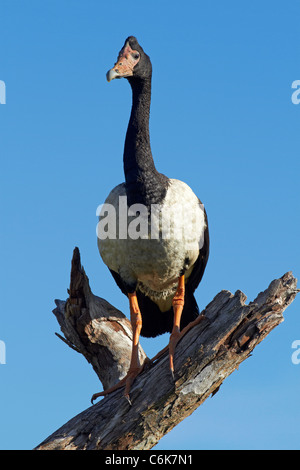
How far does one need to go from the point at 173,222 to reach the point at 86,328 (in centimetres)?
196

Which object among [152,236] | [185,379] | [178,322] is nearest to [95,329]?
[178,322]

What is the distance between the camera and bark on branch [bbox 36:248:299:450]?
6418 mm

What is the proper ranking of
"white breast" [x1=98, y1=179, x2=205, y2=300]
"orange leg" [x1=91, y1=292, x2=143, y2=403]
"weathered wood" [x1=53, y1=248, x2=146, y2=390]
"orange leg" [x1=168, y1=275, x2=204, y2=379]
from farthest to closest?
"weathered wood" [x1=53, y1=248, x2=146, y2=390] < "white breast" [x1=98, y1=179, x2=205, y2=300] < "orange leg" [x1=91, y1=292, x2=143, y2=403] < "orange leg" [x1=168, y1=275, x2=204, y2=379]

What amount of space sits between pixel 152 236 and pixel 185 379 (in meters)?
1.62

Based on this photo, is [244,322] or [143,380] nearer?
[244,322]

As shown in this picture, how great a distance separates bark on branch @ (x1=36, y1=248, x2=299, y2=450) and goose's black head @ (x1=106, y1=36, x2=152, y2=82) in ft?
9.46

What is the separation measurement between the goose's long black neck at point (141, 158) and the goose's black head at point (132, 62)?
0.10m

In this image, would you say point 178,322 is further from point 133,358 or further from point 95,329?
point 95,329

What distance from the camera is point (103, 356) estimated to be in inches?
333

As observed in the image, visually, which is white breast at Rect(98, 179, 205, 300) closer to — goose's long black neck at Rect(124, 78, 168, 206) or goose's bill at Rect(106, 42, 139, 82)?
goose's long black neck at Rect(124, 78, 168, 206)

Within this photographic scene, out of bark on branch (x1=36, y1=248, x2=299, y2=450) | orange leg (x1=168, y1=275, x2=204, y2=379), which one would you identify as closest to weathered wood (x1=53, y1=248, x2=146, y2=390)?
orange leg (x1=168, y1=275, x2=204, y2=379)

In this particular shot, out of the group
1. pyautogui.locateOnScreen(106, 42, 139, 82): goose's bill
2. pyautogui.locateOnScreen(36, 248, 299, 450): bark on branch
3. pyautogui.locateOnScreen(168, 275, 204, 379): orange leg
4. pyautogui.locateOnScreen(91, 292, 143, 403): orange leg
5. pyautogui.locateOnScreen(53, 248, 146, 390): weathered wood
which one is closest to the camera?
pyautogui.locateOnScreen(36, 248, 299, 450): bark on branch
